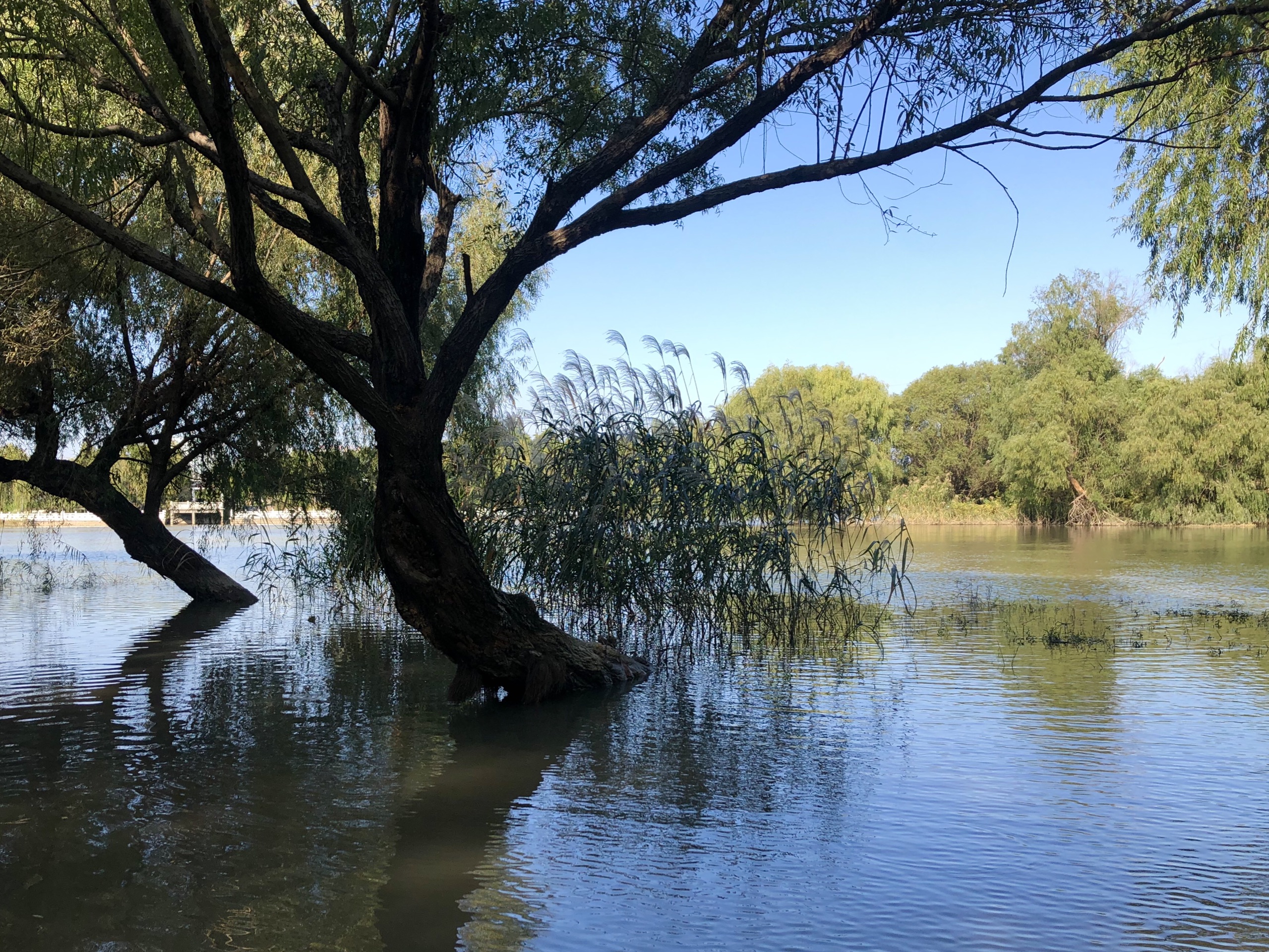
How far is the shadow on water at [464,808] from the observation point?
11.2 ft

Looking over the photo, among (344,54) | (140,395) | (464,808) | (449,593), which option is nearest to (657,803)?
(464,808)

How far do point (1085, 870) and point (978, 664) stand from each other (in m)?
4.39

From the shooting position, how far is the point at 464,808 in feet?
15.2

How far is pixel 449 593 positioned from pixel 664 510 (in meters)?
2.31

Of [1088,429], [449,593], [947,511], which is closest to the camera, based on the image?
[449,593]

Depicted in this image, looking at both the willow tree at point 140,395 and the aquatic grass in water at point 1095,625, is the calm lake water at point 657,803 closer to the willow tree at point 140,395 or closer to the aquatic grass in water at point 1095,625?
the aquatic grass in water at point 1095,625

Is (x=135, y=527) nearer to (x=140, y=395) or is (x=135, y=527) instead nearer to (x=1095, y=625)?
(x=140, y=395)

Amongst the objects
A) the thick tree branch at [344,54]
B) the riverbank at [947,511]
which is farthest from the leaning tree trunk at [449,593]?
the riverbank at [947,511]

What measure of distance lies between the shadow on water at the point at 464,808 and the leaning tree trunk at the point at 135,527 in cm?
724

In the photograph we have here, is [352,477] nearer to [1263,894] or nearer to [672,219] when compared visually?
[672,219]

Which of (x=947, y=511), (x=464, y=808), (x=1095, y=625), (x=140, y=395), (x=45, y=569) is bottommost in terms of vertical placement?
(x=464, y=808)

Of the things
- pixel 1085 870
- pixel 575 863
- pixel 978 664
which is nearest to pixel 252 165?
pixel 978 664

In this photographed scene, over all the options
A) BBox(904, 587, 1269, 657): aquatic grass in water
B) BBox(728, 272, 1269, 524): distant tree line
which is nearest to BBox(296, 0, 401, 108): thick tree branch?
BBox(904, 587, 1269, 657): aquatic grass in water

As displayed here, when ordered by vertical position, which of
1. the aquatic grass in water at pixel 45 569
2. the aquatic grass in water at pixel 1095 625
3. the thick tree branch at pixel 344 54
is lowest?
the aquatic grass in water at pixel 1095 625
